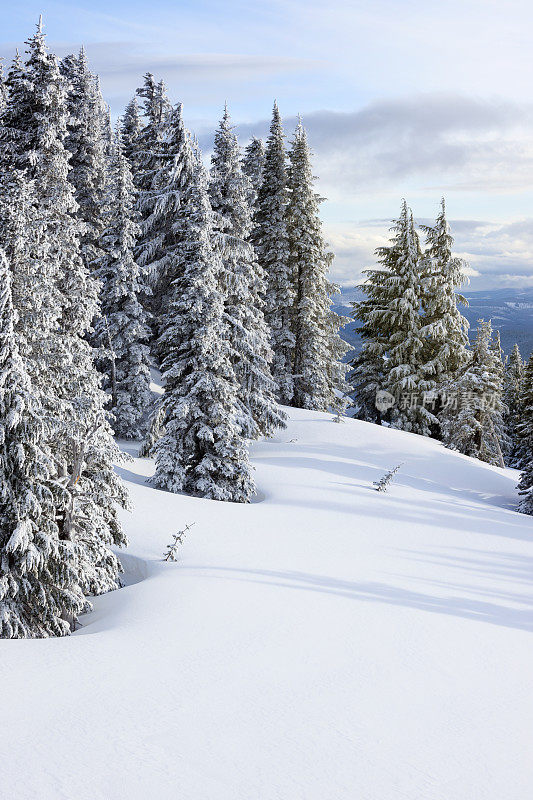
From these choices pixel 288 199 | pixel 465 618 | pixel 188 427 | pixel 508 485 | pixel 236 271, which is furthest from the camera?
pixel 288 199

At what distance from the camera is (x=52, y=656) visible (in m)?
7.23

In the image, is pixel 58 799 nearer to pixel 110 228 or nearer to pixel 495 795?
pixel 495 795

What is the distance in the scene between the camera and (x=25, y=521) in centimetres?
891

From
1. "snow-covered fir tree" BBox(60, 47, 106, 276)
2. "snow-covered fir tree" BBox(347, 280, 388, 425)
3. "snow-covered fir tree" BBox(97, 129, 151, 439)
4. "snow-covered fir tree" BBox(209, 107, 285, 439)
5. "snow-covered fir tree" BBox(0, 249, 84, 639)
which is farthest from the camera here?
"snow-covered fir tree" BBox(347, 280, 388, 425)

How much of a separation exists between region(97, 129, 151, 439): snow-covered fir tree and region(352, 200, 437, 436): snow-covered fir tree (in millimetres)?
14283

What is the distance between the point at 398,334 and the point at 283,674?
2787 cm

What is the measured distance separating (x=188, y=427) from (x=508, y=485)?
1471 cm

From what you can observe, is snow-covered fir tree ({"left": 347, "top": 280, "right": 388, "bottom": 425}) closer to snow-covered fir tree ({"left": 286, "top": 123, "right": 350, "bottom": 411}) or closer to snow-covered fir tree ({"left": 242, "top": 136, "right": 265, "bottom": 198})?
snow-covered fir tree ({"left": 286, "top": 123, "right": 350, "bottom": 411})

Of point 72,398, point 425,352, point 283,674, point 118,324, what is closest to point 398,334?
point 425,352

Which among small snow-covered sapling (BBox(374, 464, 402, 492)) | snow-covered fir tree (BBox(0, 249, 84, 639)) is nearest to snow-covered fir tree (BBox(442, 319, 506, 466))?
small snow-covered sapling (BBox(374, 464, 402, 492))

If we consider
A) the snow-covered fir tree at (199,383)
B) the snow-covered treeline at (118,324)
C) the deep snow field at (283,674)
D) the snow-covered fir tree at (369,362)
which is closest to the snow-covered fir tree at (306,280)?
the snow-covered treeline at (118,324)

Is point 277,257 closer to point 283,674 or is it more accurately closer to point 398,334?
point 398,334

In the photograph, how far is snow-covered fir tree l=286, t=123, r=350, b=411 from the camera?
30.3 meters

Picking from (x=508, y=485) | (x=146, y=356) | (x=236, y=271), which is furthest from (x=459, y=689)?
(x=146, y=356)
